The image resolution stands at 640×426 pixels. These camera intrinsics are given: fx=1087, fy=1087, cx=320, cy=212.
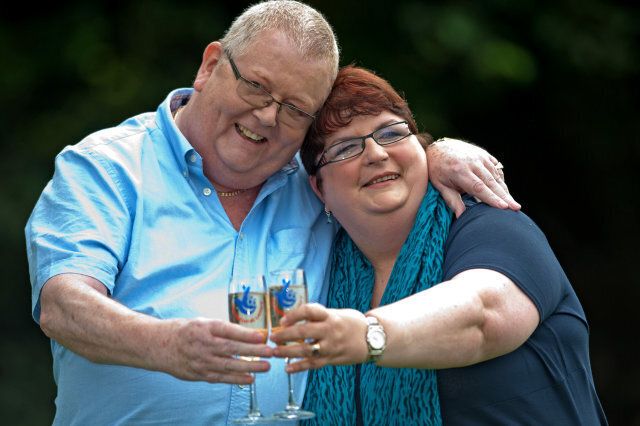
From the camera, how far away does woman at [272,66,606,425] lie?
8.77ft

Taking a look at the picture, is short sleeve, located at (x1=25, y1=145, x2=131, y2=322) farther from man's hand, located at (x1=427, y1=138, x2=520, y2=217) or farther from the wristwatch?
man's hand, located at (x1=427, y1=138, x2=520, y2=217)

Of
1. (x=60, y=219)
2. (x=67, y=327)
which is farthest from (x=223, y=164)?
(x=67, y=327)

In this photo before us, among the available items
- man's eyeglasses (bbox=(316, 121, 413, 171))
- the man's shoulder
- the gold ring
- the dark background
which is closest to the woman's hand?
the gold ring

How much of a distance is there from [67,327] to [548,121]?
4.77m

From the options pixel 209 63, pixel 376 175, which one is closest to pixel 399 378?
pixel 376 175

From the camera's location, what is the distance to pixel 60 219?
10.3ft

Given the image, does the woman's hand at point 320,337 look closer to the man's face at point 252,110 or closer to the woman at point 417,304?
the woman at point 417,304

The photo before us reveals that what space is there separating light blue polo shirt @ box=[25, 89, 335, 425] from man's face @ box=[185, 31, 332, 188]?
92 millimetres

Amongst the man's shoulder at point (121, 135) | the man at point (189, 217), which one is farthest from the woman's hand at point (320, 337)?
the man's shoulder at point (121, 135)

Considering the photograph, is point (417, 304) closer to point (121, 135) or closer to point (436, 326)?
point (436, 326)

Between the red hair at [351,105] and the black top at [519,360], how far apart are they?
509mm

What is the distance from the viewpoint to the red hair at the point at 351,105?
3.49m

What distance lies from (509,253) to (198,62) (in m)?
3.81

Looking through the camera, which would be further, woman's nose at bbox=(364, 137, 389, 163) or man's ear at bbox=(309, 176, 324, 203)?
man's ear at bbox=(309, 176, 324, 203)
